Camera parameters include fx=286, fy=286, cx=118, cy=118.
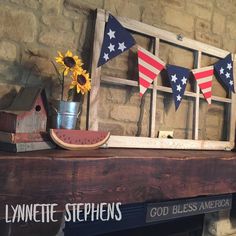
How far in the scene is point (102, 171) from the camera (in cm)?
112

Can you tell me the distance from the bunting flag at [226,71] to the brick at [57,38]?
41.8 inches

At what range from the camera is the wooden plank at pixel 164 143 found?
5.02 feet

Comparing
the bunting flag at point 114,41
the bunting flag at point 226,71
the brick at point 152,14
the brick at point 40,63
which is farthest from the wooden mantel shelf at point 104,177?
the brick at point 152,14

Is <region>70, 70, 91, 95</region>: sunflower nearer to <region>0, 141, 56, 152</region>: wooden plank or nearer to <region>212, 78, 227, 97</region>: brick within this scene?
<region>0, 141, 56, 152</region>: wooden plank

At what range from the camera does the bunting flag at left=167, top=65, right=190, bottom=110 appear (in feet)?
5.73

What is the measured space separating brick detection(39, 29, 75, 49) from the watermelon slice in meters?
0.47

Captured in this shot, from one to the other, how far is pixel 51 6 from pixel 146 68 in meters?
0.61

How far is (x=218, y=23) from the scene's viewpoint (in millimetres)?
2055

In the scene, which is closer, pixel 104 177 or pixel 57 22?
pixel 104 177

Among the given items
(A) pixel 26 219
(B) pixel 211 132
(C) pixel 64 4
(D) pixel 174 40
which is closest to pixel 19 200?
(A) pixel 26 219

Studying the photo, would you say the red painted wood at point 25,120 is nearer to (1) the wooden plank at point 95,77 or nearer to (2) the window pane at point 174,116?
(1) the wooden plank at point 95,77

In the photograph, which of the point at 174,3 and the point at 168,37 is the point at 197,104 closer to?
the point at 168,37

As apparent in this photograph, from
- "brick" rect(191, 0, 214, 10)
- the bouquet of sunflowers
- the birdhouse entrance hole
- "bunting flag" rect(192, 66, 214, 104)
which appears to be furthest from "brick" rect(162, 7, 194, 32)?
the birdhouse entrance hole

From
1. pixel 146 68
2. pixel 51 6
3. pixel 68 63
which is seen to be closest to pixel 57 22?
pixel 51 6
